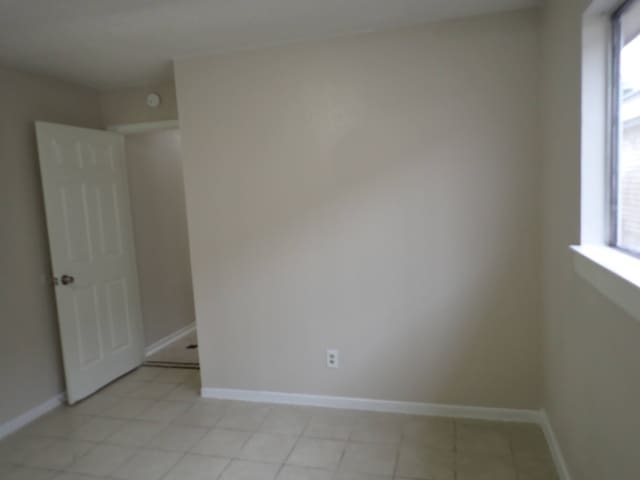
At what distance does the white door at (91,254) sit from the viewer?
118 inches

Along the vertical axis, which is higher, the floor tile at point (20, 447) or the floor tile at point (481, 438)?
the floor tile at point (20, 447)

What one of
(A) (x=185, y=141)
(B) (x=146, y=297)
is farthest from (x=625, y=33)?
(B) (x=146, y=297)

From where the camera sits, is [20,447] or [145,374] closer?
[20,447]

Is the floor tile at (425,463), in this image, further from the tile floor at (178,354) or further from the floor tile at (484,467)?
the tile floor at (178,354)

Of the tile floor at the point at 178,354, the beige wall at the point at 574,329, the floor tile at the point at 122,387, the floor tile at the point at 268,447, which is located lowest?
the floor tile at the point at 268,447

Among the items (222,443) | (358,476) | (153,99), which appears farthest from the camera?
(153,99)

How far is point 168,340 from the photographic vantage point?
4.21 metres

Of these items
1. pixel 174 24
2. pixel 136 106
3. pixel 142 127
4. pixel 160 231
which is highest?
pixel 174 24

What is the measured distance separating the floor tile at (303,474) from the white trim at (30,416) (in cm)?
179

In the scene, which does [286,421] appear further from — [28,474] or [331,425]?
[28,474]

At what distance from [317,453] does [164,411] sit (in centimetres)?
115

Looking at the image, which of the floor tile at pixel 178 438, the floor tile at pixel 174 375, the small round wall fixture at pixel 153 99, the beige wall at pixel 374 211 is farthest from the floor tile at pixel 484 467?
the small round wall fixture at pixel 153 99

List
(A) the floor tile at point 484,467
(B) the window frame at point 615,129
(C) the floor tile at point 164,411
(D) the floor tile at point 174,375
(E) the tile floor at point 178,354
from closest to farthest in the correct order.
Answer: (B) the window frame at point 615,129 < (A) the floor tile at point 484,467 < (C) the floor tile at point 164,411 < (D) the floor tile at point 174,375 < (E) the tile floor at point 178,354

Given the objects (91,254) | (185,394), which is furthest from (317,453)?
(91,254)
